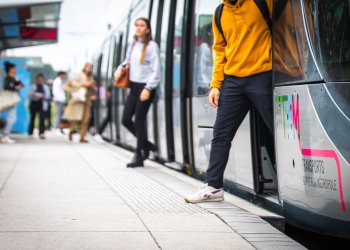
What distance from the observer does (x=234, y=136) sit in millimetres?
6645

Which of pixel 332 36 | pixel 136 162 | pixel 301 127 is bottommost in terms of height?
pixel 136 162

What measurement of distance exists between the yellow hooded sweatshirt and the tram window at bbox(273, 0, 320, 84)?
0.51 ft

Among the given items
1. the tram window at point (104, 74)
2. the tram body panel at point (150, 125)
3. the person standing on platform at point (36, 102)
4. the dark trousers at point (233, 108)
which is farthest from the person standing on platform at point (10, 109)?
the dark trousers at point (233, 108)

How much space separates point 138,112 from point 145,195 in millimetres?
3040

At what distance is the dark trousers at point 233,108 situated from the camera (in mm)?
5957

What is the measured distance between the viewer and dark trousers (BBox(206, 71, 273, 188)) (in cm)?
596

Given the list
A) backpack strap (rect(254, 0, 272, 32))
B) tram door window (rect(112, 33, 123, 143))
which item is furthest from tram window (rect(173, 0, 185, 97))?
tram door window (rect(112, 33, 123, 143))

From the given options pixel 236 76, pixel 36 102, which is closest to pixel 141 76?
pixel 236 76

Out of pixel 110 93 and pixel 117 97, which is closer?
pixel 117 97

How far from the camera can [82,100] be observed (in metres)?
18.1

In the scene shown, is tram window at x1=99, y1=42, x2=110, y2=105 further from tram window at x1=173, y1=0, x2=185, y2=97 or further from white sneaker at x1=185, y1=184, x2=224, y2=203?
white sneaker at x1=185, y1=184, x2=224, y2=203

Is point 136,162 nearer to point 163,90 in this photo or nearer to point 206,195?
point 163,90

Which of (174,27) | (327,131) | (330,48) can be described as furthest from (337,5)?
(174,27)

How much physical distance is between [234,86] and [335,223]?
168 centimetres
